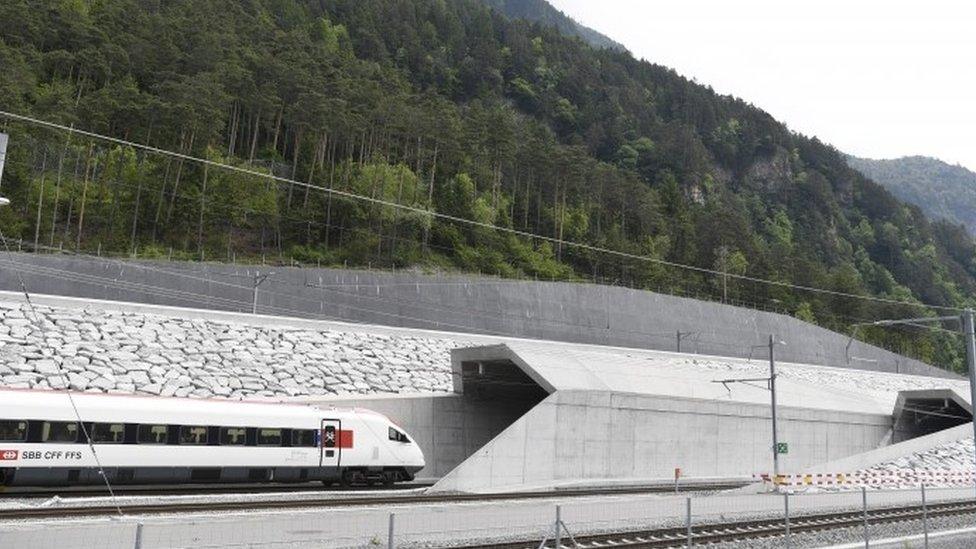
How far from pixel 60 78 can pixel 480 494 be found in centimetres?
6178

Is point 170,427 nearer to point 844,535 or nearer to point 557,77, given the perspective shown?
point 844,535

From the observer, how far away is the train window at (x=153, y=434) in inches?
963

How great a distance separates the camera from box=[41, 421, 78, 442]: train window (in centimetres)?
2266

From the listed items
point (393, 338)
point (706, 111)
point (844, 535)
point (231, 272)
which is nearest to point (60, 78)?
point (231, 272)

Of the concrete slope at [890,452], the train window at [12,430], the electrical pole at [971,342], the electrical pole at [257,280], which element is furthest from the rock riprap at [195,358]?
the electrical pole at [971,342]

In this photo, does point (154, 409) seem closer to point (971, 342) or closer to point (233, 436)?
point (233, 436)

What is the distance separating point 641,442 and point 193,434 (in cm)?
1815

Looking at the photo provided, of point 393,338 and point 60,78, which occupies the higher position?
point 60,78

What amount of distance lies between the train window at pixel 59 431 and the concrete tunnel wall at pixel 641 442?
36.4 ft

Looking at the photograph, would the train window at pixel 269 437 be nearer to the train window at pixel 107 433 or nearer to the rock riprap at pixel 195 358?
the train window at pixel 107 433

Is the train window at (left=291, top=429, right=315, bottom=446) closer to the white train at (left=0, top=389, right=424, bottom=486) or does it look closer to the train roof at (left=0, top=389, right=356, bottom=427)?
the white train at (left=0, top=389, right=424, bottom=486)

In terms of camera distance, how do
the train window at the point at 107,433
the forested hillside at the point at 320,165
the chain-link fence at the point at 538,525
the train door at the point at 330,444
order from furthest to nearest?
the forested hillside at the point at 320,165
the train door at the point at 330,444
the train window at the point at 107,433
the chain-link fence at the point at 538,525

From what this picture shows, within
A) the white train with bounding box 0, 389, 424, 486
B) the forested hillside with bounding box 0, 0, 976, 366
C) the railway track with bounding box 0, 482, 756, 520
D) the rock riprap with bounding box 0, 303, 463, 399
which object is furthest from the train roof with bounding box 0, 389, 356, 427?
the forested hillside with bounding box 0, 0, 976, 366

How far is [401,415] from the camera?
109ft
